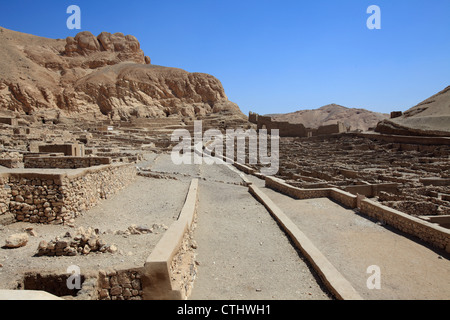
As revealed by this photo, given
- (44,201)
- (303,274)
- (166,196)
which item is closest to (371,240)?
(303,274)

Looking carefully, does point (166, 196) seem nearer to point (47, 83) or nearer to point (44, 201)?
point (44, 201)

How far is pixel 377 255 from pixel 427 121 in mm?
27565

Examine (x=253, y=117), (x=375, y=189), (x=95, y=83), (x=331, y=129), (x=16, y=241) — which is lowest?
(x=375, y=189)

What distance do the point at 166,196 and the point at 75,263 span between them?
197 inches

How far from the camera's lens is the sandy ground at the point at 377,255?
477 cm

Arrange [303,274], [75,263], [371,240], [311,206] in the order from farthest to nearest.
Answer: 1. [311,206]
2. [371,240]
3. [303,274]
4. [75,263]

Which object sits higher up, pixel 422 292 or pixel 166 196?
pixel 166 196

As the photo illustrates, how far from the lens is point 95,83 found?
58531 mm

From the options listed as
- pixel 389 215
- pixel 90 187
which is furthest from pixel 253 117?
pixel 90 187

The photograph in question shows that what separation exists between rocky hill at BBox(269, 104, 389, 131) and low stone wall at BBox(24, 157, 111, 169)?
2787 inches

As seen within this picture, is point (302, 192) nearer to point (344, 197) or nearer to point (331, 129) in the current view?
point (344, 197)

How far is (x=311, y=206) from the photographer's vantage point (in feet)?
32.0

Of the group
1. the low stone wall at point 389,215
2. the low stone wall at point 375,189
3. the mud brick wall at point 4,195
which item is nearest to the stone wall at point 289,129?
the low stone wall at point 375,189

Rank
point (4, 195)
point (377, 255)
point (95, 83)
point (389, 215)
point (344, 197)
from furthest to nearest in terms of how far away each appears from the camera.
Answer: point (95, 83), point (344, 197), point (389, 215), point (377, 255), point (4, 195)
